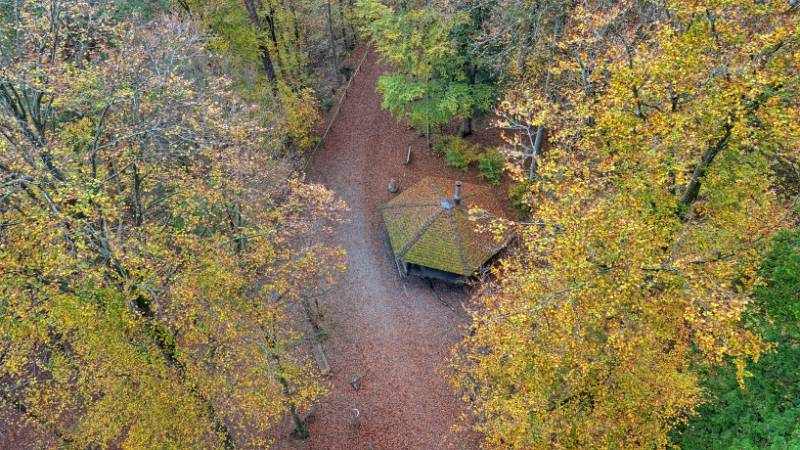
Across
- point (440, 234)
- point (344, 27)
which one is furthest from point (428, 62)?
point (344, 27)

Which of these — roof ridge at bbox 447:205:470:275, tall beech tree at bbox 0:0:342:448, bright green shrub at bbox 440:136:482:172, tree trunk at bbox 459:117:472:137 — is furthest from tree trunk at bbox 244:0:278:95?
roof ridge at bbox 447:205:470:275

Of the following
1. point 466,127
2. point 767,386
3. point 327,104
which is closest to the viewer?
point 767,386

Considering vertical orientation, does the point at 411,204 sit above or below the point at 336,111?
below

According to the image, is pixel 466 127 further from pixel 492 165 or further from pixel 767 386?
pixel 767 386

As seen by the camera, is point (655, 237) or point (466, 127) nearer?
point (655, 237)

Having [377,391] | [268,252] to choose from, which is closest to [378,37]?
[268,252]

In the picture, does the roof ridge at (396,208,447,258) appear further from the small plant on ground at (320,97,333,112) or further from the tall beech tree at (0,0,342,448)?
the small plant on ground at (320,97,333,112)

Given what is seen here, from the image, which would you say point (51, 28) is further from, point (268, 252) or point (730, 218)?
point (730, 218)
